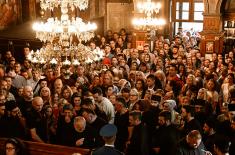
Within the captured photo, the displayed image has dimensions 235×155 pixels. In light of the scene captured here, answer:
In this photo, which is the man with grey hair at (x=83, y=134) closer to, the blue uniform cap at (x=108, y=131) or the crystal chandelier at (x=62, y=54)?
the blue uniform cap at (x=108, y=131)

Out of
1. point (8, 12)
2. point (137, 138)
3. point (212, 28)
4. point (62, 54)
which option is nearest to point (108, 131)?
point (137, 138)

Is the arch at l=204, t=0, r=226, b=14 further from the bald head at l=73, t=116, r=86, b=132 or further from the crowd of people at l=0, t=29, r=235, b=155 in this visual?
the bald head at l=73, t=116, r=86, b=132

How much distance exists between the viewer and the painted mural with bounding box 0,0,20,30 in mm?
19484

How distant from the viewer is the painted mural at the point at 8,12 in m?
19.5

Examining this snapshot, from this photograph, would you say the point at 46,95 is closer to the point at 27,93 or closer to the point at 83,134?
the point at 27,93

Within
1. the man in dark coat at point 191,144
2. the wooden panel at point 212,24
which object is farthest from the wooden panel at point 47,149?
the wooden panel at point 212,24

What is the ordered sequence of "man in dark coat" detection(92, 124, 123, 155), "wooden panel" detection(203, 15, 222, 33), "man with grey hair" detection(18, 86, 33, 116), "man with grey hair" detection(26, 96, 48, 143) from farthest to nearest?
"wooden panel" detection(203, 15, 222, 33)
"man with grey hair" detection(18, 86, 33, 116)
"man with grey hair" detection(26, 96, 48, 143)
"man in dark coat" detection(92, 124, 123, 155)

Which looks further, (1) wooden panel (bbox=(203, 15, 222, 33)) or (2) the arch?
(1) wooden panel (bbox=(203, 15, 222, 33))

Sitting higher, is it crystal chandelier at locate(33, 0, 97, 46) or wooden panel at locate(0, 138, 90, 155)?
crystal chandelier at locate(33, 0, 97, 46)

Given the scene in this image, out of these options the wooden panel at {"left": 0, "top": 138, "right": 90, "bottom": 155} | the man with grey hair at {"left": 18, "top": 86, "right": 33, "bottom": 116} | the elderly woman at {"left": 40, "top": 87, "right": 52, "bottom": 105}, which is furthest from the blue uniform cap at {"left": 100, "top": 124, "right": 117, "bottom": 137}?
the elderly woman at {"left": 40, "top": 87, "right": 52, "bottom": 105}

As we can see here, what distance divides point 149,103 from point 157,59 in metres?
5.13

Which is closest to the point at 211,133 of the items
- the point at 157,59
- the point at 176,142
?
the point at 176,142

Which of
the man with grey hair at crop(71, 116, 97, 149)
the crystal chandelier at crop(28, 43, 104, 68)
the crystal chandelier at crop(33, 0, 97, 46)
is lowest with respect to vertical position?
the man with grey hair at crop(71, 116, 97, 149)

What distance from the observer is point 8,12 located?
1991 centimetres
